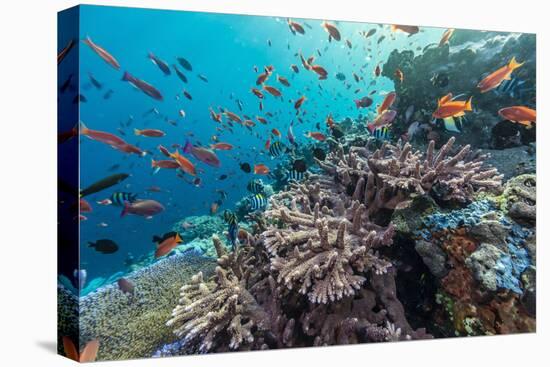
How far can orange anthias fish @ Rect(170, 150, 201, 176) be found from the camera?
4.58 metres

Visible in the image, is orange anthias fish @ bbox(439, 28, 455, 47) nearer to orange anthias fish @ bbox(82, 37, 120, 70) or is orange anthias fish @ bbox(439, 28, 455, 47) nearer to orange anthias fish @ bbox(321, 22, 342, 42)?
orange anthias fish @ bbox(321, 22, 342, 42)

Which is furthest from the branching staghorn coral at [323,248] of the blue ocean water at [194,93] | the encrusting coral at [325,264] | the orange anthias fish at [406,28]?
the orange anthias fish at [406,28]

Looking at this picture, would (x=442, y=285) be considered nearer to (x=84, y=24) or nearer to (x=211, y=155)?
(x=211, y=155)

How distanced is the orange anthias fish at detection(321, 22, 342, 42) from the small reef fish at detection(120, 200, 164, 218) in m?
2.25

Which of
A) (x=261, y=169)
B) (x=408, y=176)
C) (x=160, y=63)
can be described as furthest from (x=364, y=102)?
(x=160, y=63)

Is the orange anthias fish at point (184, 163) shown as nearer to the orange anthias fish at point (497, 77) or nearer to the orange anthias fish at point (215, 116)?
the orange anthias fish at point (215, 116)

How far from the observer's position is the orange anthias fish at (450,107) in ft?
17.1

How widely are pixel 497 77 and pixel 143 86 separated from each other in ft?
11.5

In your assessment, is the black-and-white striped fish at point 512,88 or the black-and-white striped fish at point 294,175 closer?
the black-and-white striped fish at point 294,175

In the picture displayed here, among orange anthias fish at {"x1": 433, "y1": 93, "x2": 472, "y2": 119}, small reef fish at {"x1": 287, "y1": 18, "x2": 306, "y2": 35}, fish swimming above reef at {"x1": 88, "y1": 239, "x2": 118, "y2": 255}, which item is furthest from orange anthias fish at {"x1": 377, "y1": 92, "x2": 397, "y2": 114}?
fish swimming above reef at {"x1": 88, "y1": 239, "x2": 118, "y2": 255}

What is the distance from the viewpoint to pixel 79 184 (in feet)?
13.3

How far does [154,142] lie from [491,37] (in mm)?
3553

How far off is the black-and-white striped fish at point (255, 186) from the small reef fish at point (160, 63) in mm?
1191

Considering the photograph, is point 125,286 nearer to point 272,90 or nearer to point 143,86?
point 143,86
